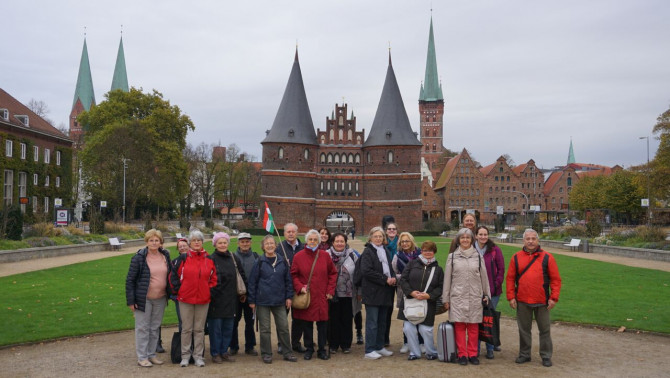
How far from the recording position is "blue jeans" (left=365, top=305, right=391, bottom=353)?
781 centimetres

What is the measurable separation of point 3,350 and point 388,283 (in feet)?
18.5

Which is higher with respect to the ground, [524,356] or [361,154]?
[361,154]

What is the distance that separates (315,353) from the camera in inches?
324

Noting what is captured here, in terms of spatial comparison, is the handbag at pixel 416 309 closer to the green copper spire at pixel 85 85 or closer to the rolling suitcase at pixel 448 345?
the rolling suitcase at pixel 448 345

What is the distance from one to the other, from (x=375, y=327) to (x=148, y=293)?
9.99 feet

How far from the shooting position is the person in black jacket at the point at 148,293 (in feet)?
24.4

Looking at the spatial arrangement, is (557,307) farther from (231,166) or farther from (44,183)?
(231,166)

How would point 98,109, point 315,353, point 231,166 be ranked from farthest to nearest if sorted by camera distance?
point 231,166, point 98,109, point 315,353

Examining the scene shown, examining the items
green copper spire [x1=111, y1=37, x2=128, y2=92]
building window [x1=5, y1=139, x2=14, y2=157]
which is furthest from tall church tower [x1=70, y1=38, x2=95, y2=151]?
building window [x1=5, y1=139, x2=14, y2=157]

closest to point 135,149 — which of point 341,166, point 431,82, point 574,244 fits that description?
point 341,166

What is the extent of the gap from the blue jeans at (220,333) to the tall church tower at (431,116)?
9693 centimetres

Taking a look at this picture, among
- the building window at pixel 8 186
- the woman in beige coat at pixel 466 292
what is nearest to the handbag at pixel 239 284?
the woman in beige coat at pixel 466 292

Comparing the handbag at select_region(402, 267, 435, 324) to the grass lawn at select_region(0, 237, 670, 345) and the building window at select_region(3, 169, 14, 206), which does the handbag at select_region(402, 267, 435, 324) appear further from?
the building window at select_region(3, 169, 14, 206)

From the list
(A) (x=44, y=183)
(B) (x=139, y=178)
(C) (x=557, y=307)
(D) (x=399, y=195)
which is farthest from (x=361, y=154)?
(C) (x=557, y=307)
